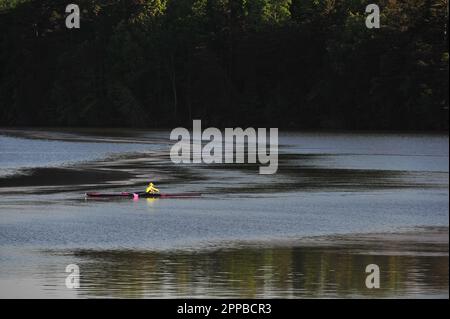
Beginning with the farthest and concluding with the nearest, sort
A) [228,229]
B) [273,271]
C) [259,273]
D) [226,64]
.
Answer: [226,64]
[228,229]
[273,271]
[259,273]

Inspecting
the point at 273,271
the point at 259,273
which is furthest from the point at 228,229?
the point at 259,273

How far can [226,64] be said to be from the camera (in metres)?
128

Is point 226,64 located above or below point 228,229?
above

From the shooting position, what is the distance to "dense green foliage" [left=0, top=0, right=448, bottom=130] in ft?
354

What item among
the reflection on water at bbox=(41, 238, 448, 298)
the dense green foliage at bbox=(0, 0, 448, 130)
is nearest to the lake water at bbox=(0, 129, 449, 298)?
the reflection on water at bbox=(41, 238, 448, 298)

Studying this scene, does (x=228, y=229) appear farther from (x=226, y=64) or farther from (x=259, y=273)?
(x=226, y=64)

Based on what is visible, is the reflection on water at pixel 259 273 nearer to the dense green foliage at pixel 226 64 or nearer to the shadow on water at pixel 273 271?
the shadow on water at pixel 273 271

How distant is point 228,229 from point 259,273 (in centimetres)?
816

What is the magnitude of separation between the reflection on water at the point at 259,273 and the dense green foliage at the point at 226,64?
2930 inches

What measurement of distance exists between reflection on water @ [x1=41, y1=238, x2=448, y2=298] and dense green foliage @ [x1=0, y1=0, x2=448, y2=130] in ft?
244

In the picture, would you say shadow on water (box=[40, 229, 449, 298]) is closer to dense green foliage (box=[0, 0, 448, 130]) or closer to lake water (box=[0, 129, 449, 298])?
lake water (box=[0, 129, 449, 298])

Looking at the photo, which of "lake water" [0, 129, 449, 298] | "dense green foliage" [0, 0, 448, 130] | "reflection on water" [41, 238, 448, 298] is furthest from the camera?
"dense green foliage" [0, 0, 448, 130]

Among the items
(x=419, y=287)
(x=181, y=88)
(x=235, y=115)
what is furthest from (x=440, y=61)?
(x=419, y=287)
